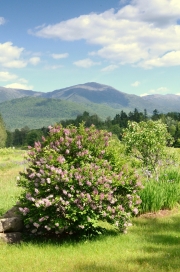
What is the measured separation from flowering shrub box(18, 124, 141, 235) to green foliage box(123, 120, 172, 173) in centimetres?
511

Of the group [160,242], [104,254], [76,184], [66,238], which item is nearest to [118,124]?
[66,238]

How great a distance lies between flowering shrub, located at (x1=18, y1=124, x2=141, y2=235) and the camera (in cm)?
947

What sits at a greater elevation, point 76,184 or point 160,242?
point 76,184

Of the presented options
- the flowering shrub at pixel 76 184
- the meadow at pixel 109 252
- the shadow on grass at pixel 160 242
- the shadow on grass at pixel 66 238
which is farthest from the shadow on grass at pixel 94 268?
the shadow on grass at pixel 66 238

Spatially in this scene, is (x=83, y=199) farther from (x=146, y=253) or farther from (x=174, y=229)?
(x=174, y=229)

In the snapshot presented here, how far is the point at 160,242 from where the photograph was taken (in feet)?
32.9

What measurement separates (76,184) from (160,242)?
3105 millimetres

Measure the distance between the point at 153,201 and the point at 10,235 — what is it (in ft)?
18.4

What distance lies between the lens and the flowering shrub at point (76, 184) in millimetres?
9469

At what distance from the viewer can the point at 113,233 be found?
11.0 metres

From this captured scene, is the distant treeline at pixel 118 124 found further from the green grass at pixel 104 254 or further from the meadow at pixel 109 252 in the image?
the green grass at pixel 104 254

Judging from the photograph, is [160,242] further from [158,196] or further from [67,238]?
[158,196]

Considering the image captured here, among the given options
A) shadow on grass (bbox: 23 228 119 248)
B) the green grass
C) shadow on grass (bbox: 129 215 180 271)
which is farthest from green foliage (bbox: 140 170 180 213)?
shadow on grass (bbox: 23 228 119 248)

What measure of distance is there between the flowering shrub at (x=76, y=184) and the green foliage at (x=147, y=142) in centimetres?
511
